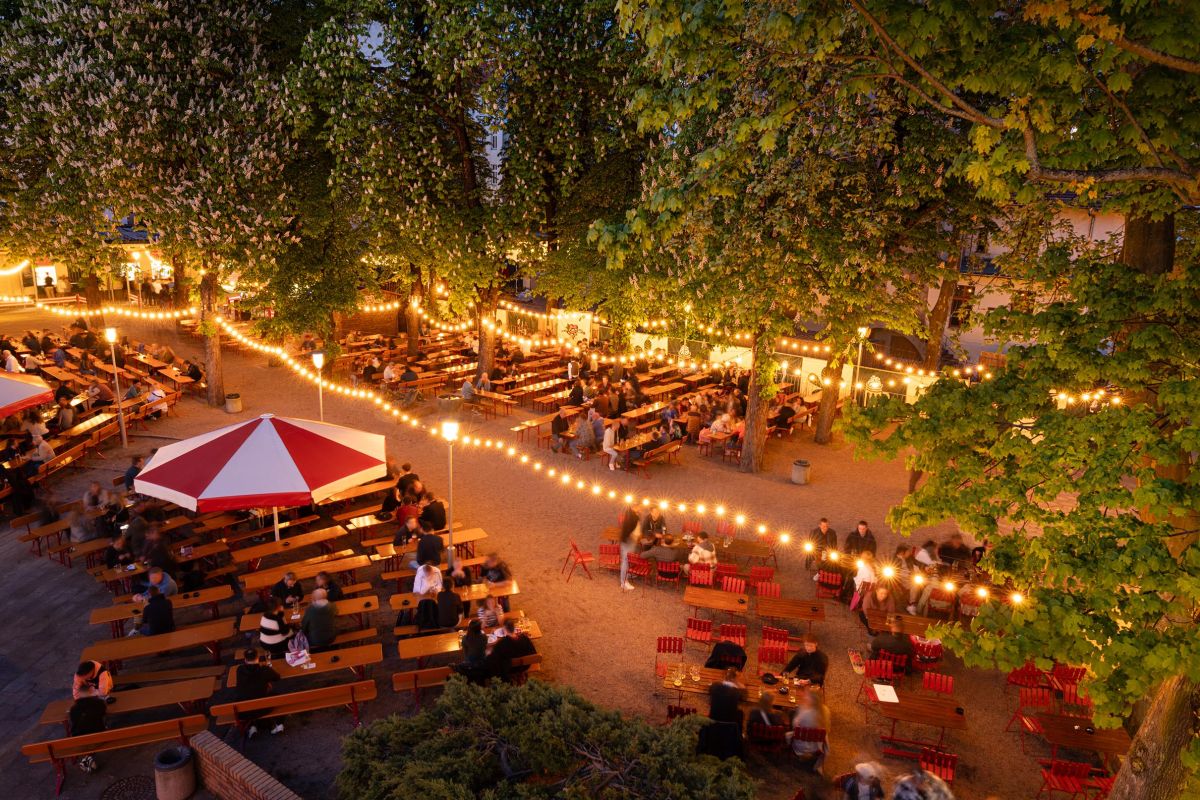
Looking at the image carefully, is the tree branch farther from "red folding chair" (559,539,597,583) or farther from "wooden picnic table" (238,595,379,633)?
"wooden picnic table" (238,595,379,633)

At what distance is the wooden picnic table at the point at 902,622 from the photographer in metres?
10.7

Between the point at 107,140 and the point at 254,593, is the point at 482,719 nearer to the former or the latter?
the point at 254,593

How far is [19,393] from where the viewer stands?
1320 cm

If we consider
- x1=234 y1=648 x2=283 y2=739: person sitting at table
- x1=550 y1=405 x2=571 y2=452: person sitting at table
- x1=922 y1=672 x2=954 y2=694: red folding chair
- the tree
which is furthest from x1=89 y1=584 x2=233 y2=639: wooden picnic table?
x1=922 y1=672 x2=954 y2=694: red folding chair

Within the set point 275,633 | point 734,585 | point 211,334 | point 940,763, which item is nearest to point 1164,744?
point 940,763

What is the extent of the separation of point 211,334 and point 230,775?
16.0 meters

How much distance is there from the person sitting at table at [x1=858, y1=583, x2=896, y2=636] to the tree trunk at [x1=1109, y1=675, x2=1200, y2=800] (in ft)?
15.7

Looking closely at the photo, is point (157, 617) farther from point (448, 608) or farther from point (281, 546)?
point (448, 608)

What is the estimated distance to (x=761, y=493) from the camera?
674 inches

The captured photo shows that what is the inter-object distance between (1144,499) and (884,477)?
45.0 ft

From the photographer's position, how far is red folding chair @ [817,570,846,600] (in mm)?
12406

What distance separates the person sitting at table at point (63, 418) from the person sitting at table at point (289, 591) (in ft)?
34.7

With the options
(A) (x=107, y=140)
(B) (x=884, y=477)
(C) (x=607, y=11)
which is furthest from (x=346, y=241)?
(B) (x=884, y=477)

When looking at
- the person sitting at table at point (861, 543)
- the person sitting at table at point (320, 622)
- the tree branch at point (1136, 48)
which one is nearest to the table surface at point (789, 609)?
the person sitting at table at point (861, 543)
